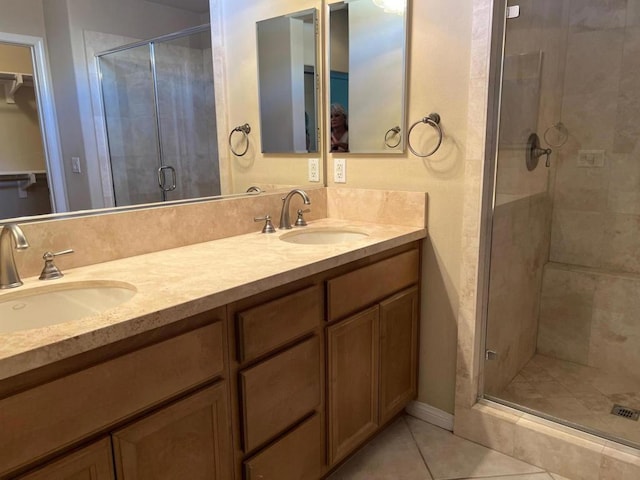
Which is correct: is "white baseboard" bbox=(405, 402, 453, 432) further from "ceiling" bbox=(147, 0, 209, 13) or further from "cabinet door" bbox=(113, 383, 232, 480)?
"ceiling" bbox=(147, 0, 209, 13)

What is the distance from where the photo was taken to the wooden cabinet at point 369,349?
1646 mm

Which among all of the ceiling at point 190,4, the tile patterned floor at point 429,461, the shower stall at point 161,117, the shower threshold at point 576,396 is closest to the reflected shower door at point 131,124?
the shower stall at point 161,117

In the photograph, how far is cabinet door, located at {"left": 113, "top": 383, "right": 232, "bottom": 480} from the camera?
1052 mm

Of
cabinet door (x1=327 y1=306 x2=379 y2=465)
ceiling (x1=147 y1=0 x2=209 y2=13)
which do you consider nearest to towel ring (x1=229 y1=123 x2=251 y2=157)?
ceiling (x1=147 y1=0 x2=209 y2=13)

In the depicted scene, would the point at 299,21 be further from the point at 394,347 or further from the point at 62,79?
the point at 394,347

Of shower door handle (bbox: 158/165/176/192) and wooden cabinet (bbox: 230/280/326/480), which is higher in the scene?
shower door handle (bbox: 158/165/176/192)

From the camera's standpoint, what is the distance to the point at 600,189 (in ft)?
8.46

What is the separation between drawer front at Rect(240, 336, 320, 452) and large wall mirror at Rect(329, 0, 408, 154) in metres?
1.04

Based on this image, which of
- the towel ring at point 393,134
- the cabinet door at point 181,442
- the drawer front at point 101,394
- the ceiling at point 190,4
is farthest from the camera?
the towel ring at point 393,134

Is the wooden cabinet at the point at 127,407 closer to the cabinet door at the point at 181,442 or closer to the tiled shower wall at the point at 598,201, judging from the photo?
the cabinet door at the point at 181,442

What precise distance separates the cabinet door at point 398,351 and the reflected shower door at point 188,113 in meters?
0.87

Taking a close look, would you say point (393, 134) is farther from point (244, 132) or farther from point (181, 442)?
point (181, 442)

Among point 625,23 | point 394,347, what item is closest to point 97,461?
point 394,347

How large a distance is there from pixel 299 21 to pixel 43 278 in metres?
1.61
